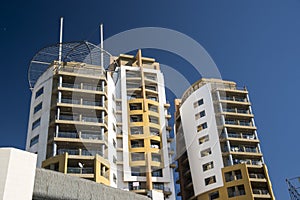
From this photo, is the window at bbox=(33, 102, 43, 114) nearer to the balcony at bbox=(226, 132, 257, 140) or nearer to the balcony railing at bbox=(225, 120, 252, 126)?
the balcony railing at bbox=(225, 120, 252, 126)

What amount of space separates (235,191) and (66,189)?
89.4 feet

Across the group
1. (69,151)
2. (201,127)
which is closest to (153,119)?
(201,127)

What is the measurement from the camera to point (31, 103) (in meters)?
40.5

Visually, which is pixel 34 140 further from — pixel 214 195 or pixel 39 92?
pixel 214 195

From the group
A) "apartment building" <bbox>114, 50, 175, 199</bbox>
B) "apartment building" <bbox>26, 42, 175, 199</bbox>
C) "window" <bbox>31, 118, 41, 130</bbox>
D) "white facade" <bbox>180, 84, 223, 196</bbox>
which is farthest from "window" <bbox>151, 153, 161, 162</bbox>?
"window" <bbox>31, 118, 41, 130</bbox>

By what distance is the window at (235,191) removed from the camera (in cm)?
3706

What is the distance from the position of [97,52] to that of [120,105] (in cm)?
1327

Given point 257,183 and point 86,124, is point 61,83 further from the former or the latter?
point 257,183

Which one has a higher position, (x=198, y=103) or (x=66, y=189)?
(x=198, y=103)

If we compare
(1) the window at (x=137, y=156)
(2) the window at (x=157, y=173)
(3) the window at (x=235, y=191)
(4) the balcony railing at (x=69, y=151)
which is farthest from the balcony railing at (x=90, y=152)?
(3) the window at (x=235, y=191)

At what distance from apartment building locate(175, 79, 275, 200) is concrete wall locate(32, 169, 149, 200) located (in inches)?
957

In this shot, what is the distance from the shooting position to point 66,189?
1444cm

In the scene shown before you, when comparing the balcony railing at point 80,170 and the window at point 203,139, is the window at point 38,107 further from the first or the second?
the window at point 203,139

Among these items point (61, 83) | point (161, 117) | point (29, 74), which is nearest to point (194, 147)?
point (161, 117)
